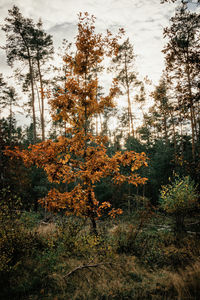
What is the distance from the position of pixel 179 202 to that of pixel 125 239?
8.38 ft

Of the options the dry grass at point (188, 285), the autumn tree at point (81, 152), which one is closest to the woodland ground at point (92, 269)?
the dry grass at point (188, 285)

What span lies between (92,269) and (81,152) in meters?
2.87

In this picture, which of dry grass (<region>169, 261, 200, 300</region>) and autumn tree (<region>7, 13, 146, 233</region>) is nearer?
dry grass (<region>169, 261, 200, 300</region>)

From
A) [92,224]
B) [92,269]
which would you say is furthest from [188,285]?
[92,224]

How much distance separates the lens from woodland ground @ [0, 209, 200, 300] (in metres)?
2.80

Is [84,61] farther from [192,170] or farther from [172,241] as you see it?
[172,241]

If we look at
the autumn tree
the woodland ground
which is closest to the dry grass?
the woodland ground

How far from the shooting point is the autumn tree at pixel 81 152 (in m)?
3.98

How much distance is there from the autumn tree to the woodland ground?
99 cm

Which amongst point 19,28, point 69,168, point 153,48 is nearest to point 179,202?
point 69,168

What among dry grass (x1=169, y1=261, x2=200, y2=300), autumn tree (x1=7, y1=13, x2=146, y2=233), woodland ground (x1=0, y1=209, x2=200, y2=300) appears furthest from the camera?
autumn tree (x1=7, y1=13, x2=146, y2=233)

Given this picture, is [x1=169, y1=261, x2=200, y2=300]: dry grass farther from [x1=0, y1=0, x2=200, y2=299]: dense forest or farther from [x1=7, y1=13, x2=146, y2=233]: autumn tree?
[x1=7, y1=13, x2=146, y2=233]: autumn tree

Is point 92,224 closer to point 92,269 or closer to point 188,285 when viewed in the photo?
point 92,269

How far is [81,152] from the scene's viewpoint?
15.1 ft
